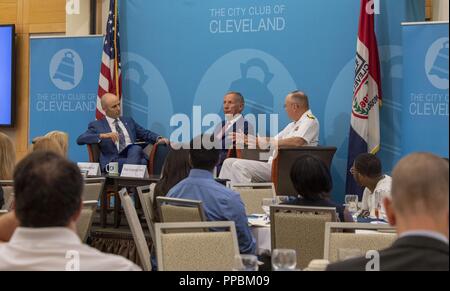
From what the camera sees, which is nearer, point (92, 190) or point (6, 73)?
point (92, 190)

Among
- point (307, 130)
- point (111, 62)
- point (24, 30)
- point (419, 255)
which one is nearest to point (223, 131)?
point (307, 130)

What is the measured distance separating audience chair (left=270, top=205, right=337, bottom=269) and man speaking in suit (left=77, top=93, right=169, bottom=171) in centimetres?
432

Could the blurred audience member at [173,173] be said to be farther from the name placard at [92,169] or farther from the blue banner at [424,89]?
the blue banner at [424,89]

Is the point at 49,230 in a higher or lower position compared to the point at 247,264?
higher

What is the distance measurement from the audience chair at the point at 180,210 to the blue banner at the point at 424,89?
12.1 ft

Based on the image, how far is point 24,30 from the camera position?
35.2 ft

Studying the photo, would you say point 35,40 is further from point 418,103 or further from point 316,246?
point 316,246

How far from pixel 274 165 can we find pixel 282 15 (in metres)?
2.08

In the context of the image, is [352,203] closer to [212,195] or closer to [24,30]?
[212,195]

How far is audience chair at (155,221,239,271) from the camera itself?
3322mm

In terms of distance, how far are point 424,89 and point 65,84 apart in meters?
4.87

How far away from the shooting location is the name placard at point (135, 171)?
24.5 feet

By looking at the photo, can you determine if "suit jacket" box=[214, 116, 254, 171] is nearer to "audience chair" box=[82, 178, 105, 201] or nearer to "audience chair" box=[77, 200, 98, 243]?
"audience chair" box=[82, 178, 105, 201]

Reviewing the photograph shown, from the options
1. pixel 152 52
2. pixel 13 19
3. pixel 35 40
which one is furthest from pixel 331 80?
pixel 13 19
